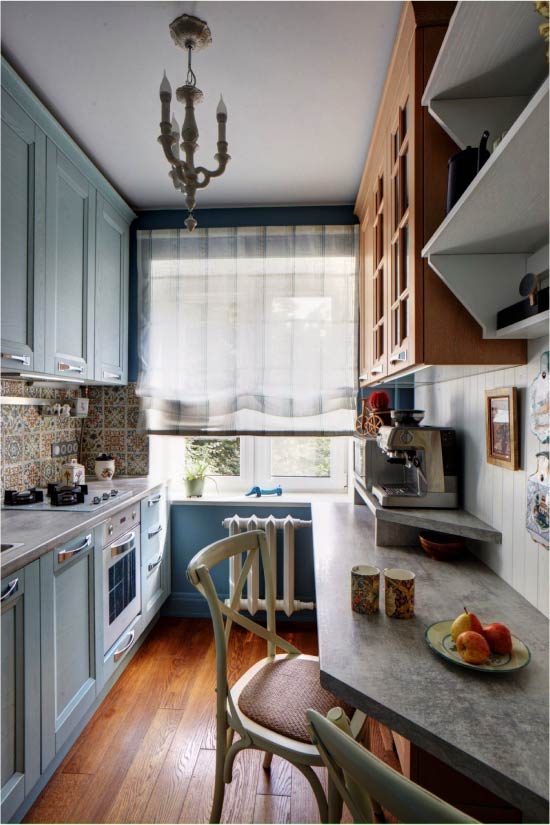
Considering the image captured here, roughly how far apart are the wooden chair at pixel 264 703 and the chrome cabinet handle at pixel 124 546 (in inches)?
30.2

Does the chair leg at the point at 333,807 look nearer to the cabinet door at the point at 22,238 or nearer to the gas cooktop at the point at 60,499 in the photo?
the gas cooktop at the point at 60,499

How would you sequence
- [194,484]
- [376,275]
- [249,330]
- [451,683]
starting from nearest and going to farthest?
1. [451,683]
2. [376,275]
3. [249,330]
4. [194,484]

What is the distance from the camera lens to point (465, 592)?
4.66ft

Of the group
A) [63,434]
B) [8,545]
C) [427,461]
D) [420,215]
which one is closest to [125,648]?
[8,545]

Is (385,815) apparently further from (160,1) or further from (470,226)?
(160,1)

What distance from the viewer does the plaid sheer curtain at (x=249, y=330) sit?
9.51ft

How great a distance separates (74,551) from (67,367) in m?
0.89

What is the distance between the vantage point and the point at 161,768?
1.76 metres

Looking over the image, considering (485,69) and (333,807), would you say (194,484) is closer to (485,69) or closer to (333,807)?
(333,807)

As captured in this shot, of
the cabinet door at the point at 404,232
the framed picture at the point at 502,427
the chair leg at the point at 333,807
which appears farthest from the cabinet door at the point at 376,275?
the chair leg at the point at 333,807

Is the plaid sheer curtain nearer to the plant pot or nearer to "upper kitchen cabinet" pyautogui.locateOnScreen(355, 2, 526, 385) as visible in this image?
the plant pot

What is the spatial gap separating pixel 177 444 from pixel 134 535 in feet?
3.27

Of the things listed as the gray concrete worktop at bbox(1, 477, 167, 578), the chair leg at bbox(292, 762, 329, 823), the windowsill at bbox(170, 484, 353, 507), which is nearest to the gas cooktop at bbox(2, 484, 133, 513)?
the gray concrete worktop at bbox(1, 477, 167, 578)

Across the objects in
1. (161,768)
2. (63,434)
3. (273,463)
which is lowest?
(161,768)
